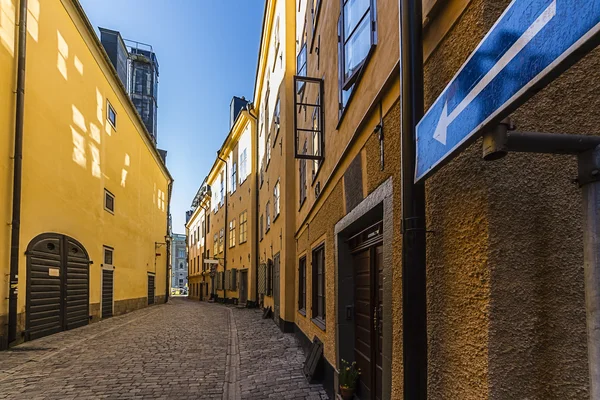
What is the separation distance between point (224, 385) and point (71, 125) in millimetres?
9718

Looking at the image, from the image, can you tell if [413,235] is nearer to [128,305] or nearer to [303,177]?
[303,177]

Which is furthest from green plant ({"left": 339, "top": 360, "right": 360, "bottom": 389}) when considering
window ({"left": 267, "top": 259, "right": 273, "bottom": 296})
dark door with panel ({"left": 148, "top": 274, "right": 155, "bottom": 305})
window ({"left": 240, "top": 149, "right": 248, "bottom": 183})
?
dark door with panel ({"left": 148, "top": 274, "right": 155, "bottom": 305})

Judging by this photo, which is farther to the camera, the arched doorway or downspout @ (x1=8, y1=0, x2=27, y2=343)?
the arched doorway

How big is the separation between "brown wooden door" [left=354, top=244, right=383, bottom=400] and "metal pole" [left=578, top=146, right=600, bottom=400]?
2892mm

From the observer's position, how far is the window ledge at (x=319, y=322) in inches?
258

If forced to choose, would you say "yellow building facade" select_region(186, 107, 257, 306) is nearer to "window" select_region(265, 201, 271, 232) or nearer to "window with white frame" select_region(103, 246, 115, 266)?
"window" select_region(265, 201, 271, 232)

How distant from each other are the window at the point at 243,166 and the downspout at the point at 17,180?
1345 centimetres

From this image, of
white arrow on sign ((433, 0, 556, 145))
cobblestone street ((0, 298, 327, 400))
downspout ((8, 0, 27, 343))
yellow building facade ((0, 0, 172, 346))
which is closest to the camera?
white arrow on sign ((433, 0, 556, 145))

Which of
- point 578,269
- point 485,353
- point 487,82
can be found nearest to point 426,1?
point 487,82

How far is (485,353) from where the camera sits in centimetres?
188

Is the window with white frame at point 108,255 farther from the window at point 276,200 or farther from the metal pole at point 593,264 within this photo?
the metal pole at point 593,264

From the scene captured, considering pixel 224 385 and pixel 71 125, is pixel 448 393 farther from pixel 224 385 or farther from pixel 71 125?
pixel 71 125

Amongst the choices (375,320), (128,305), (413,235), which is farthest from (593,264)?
(128,305)

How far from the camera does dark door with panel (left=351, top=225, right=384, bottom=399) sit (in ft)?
13.9
